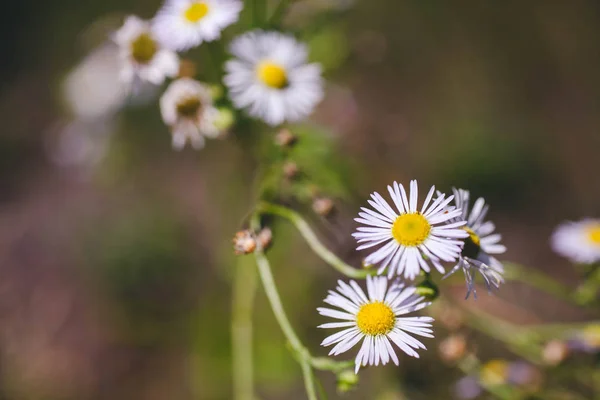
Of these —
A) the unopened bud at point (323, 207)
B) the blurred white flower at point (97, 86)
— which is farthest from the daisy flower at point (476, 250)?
the blurred white flower at point (97, 86)

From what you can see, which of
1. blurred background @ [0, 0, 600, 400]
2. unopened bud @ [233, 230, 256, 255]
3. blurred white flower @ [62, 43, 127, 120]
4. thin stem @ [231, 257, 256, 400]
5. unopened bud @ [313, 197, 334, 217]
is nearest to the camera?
unopened bud @ [233, 230, 256, 255]

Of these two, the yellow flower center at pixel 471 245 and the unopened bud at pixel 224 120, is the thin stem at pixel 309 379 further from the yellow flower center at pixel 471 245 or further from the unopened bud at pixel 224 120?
the unopened bud at pixel 224 120

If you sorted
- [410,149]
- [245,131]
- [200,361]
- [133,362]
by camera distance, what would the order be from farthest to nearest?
[410,149]
[133,362]
[200,361]
[245,131]

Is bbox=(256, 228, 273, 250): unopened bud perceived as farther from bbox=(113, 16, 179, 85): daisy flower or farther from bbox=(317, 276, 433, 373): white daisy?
bbox=(113, 16, 179, 85): daisy flower

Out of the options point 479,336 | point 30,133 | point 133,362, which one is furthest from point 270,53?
point 30,133

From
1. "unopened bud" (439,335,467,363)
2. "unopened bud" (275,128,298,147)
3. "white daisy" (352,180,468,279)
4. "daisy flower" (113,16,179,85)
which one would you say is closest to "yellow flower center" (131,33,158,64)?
"daisy flower" (113,16,179,85)

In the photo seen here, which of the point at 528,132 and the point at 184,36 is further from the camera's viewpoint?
the point at 528,132

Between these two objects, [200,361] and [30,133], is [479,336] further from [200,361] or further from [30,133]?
[30,133]
